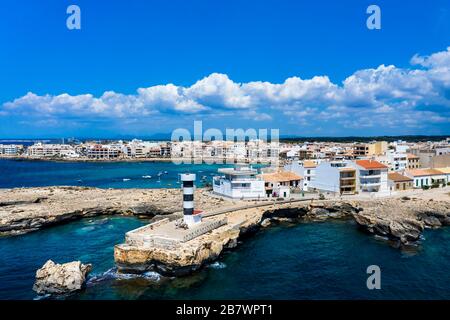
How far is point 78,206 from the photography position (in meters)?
48.0

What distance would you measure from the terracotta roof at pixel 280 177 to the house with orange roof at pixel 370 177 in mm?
8379

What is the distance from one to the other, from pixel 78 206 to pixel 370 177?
125 feet

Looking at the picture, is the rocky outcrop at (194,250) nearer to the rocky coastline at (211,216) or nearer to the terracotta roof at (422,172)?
the rocky coastline at (211,216)

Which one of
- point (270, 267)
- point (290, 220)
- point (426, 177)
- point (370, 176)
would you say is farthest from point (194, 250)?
point (426, 177)

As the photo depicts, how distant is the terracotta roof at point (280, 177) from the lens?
54.2 meters

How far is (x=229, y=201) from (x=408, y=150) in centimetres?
5437

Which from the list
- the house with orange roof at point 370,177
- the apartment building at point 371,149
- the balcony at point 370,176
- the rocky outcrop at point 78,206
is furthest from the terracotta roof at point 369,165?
the apartment building at point 371,149

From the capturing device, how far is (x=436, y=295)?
25.1 m

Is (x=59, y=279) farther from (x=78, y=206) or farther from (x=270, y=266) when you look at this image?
(x=78, y=206)
